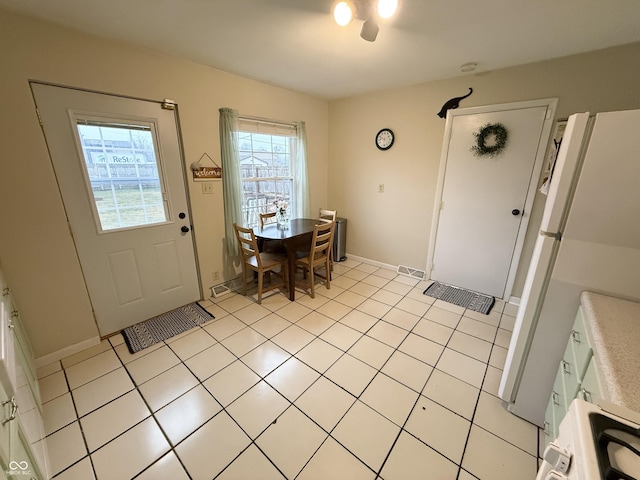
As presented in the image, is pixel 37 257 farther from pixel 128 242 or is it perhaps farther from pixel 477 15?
pixel 477 15

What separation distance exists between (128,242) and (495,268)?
12.5 feet

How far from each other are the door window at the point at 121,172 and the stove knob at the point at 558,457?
9.37 feet

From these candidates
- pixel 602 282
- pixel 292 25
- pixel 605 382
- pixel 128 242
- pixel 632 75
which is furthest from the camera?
pixel 128 242

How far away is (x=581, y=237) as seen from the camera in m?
1.23

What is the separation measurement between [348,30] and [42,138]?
231 cm

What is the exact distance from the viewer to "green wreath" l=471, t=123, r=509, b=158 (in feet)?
8.48

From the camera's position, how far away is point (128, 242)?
227cm

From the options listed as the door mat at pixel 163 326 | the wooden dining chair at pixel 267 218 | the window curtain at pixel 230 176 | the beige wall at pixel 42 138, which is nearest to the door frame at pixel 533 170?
the wooden dining chair at pixel 267 218

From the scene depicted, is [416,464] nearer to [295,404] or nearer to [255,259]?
[295,404]

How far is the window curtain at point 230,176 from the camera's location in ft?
8.78

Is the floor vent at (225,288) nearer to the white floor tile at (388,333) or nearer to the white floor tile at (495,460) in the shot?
the white floor tile at (388,333)

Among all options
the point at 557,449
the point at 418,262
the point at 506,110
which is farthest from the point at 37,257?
the point at 506,110

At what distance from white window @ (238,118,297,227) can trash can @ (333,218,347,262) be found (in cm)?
76

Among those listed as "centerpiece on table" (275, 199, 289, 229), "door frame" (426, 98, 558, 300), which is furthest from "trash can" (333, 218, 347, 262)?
"door frame" (426, 98, 558, 300)
